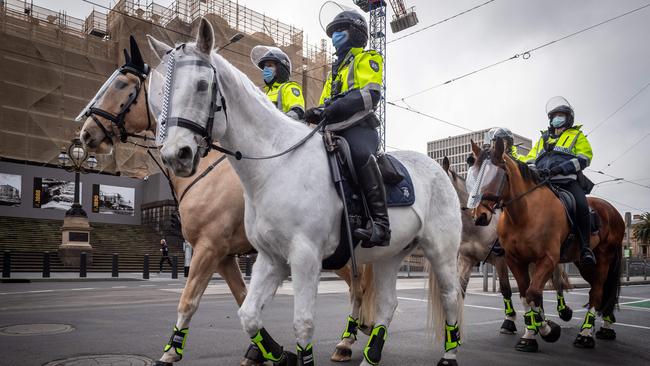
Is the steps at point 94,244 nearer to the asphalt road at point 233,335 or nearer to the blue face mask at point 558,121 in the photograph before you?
the asphalt road at point 233,335

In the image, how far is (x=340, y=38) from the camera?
4582mm

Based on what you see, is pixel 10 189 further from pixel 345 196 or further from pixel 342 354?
pixel 345 196

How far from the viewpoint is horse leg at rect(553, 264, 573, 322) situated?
770cm

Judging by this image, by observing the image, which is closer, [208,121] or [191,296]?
[208,121]

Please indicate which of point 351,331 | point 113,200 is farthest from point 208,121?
point 113,200

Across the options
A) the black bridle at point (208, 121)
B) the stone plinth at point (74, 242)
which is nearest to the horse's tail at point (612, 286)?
the black bridle at point (208, 121)

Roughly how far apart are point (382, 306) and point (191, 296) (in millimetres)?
1732

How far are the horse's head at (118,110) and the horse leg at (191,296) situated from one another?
1.38m

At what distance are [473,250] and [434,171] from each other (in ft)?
14.5

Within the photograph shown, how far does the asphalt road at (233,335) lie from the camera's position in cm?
558

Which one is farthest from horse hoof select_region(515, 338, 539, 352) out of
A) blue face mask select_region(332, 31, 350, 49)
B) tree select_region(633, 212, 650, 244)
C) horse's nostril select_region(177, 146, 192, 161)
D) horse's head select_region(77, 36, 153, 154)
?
tree select_region(633, 212, 650, 244)

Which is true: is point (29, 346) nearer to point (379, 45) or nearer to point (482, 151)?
point (482, 151)

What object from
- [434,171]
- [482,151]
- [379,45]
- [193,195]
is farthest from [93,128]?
[379,45]

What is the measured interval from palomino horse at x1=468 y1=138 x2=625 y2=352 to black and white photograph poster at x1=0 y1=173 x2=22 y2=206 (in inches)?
1341
